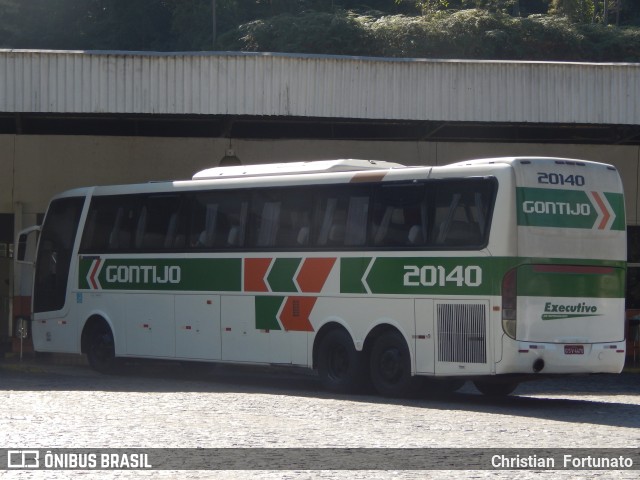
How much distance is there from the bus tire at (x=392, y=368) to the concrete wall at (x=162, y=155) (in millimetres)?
10890

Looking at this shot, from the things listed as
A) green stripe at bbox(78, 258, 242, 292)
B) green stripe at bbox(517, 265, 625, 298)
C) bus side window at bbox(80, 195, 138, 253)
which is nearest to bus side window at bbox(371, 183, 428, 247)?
green stripe at bbox(517, 265, 625, 298)

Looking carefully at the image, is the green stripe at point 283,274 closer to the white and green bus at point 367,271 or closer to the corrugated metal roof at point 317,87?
the white and green bus at point 367,271

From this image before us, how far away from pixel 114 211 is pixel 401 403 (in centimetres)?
740

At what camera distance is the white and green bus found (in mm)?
15570

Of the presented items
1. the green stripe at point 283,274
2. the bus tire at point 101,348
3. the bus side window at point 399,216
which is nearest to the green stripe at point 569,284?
the bus side window at point 399,216

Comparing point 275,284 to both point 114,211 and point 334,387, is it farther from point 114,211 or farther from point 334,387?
point 114,211

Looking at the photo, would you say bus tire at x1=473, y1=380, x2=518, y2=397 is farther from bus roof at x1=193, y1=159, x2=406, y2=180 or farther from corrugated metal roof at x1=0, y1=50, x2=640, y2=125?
corrugated metal roof at x1=0, y1=50, x2=640, y2=125

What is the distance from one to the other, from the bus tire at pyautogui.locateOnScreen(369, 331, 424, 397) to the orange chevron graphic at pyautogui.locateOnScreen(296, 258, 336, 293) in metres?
1.26

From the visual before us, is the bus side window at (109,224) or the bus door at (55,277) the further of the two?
the bus door at (55,277)

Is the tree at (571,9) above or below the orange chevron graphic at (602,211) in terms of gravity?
above

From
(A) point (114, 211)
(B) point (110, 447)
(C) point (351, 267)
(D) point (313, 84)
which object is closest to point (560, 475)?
(B) point (110, 447)

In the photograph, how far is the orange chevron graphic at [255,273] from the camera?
1861 centimetres

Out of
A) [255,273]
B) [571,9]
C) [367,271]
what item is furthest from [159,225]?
[571,9]

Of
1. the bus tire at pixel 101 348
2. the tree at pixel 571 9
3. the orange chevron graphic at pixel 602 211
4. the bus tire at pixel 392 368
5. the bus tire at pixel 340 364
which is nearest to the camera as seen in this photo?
the orange chevron graphic at pixel 602 211
